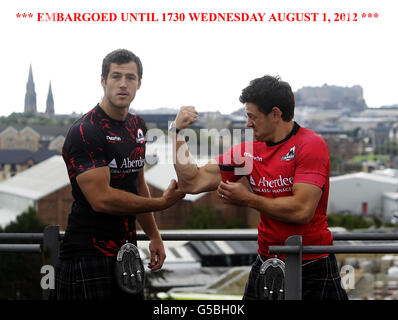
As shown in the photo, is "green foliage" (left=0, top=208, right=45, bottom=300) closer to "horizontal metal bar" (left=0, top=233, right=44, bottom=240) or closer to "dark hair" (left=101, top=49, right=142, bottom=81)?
"horizontal metal bar" (left=0, top=233, right=44, bottom=240)

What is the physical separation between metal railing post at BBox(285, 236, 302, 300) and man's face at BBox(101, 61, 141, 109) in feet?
3.58

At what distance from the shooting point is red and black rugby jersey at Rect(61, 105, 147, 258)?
3.27 m

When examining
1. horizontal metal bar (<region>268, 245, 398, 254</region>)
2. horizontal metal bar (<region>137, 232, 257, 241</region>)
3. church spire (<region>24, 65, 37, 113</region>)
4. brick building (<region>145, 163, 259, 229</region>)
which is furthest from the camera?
brick building (<region>145, 163, 259, 229</region>)

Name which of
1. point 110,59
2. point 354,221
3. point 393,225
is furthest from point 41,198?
point 110,59

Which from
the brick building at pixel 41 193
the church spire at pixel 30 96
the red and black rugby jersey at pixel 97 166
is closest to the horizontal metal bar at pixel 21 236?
the red and black rugby jersey at pixel 97 166

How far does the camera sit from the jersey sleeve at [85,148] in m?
3.25

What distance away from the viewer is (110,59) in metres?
3.43

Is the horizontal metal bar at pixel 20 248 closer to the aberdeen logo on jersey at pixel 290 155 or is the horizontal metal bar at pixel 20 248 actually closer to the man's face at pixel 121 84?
the man's face at pixel 121 84

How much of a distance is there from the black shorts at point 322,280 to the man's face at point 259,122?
0.65 meters

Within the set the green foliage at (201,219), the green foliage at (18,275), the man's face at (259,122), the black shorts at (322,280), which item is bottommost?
the green foliage at (18,275)

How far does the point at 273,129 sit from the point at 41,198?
67363mm


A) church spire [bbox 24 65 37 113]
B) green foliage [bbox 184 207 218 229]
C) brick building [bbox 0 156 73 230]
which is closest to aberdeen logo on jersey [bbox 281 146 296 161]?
church spire [bbox 24 65 37 113]

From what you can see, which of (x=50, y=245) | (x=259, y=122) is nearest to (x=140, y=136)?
(x=259, y=122)

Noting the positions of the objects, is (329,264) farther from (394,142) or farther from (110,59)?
(394,142)
